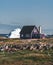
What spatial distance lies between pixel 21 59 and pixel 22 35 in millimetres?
75548

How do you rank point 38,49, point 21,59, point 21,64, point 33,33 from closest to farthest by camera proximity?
1. point 21,64
2. point 21,59
3. point 38,49
4. point 33,33

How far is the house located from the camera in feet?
380

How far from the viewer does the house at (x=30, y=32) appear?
116 metres

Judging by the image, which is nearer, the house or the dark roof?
the house

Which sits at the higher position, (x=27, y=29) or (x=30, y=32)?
(x=27, y=29)

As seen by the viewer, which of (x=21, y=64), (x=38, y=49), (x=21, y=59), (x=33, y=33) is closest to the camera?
(x=21, y=64)

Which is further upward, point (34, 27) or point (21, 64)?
point (34, 27)

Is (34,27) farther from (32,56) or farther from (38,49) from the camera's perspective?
(32,56)

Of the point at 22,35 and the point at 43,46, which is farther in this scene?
the point at 22,35

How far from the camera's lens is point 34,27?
11794 centimetres

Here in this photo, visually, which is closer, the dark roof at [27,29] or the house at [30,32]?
the house at [30,32]

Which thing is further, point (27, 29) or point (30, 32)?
point (27, 29)


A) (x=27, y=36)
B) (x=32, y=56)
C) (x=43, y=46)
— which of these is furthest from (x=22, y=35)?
(x=32, y=56)

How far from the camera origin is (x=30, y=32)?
381 ft
